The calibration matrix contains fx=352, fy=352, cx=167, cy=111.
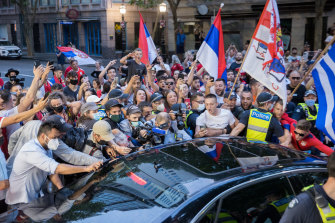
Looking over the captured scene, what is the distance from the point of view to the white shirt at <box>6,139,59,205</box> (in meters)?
3.44

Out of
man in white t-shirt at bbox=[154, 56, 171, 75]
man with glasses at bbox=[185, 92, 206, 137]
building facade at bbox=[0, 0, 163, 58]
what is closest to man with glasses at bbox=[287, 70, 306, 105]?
man with glasses at bbox=[185, 92, 206, 137]

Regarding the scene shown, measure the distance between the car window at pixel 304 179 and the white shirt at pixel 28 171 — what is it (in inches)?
87.1

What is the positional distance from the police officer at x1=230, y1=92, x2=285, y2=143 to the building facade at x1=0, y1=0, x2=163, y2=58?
80.0 feet

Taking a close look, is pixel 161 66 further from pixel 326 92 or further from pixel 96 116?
pixel 326 92

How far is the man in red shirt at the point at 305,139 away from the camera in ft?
15.9

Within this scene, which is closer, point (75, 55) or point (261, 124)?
point (261, 124)

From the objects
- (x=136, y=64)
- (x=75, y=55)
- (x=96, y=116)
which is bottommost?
(x=96, y=116)

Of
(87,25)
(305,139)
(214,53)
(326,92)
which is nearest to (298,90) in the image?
(214,53)

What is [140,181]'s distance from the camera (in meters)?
2.90

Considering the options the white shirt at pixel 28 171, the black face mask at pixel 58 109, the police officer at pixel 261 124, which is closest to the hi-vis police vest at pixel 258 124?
the police officer at pixel 261 124

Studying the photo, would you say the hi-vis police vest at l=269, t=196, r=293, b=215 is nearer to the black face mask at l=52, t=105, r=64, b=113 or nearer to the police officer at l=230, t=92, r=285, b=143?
the police officer at l=230, t=92, r=285, b=143

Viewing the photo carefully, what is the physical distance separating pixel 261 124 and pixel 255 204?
2.47 m

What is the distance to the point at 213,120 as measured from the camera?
539 cm

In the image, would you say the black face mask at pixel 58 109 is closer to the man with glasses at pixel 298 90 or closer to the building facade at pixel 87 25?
the man with glasses at pixel 298 90
